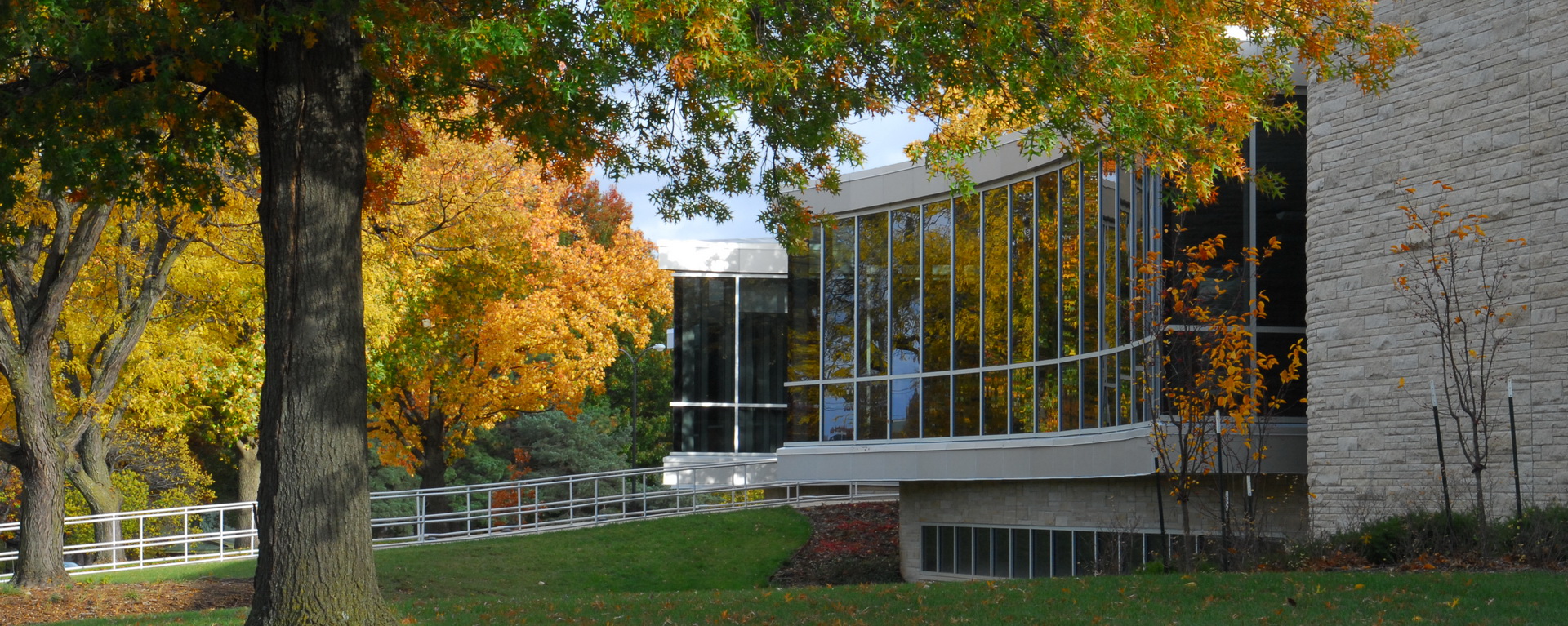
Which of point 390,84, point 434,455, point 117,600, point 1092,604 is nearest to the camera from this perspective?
point 1092,604

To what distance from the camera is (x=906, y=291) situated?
2016 cm

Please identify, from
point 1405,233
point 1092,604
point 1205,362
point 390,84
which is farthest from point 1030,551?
point 390,84

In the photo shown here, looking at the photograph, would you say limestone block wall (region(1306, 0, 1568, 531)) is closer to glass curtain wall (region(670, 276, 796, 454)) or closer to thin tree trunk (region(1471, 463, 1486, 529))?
thin tree trunk (region(1471, 463, 1486, 529))

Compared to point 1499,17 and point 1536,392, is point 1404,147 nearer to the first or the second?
point 1499,17

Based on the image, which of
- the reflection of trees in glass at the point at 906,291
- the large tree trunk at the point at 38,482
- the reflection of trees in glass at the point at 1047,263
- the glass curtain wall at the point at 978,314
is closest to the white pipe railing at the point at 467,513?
the glass curtain wall at the point at 978,314

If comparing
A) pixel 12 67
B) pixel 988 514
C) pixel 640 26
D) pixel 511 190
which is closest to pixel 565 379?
pixel 511 190

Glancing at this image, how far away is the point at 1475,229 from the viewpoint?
11688 mm

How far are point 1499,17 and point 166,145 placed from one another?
1160cm

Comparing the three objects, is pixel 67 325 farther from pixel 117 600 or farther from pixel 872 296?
pixel 872 296

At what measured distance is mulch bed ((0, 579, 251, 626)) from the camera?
14312 millimetres

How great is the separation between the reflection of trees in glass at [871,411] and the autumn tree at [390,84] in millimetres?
9586

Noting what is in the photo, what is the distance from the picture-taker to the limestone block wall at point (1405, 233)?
11398 millimetres

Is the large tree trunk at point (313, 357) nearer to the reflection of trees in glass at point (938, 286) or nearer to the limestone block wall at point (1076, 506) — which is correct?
the limestone block wall at point (1076, 506)

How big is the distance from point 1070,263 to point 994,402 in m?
2.40
